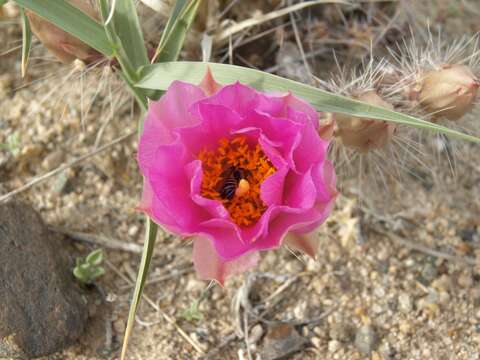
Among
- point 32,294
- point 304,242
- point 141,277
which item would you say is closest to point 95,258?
point 32,294

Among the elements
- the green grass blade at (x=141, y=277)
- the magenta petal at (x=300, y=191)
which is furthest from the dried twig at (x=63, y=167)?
the magenta petal at (x=300, y=191)

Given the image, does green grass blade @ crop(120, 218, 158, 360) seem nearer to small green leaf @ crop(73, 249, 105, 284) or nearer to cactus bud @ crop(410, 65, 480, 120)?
small green leaf @ crop(73, 249, 105, 284)

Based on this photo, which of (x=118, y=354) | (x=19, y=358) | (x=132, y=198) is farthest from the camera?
(x=132, y=198)

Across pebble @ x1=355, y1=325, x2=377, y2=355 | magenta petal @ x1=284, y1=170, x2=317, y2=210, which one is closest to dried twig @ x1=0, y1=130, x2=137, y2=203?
magenta petal @ x1=284, y1=170, x2=317, y2=210

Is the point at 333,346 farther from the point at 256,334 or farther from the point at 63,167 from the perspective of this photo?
the point at 63,167

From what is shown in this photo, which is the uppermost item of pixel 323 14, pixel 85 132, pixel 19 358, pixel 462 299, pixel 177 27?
pixel 177 27

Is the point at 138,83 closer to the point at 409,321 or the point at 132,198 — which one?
the point at 132,198

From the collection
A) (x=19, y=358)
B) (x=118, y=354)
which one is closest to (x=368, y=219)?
(x=118, y=354)

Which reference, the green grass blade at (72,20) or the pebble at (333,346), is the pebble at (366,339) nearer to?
the pebble at (333,346)
